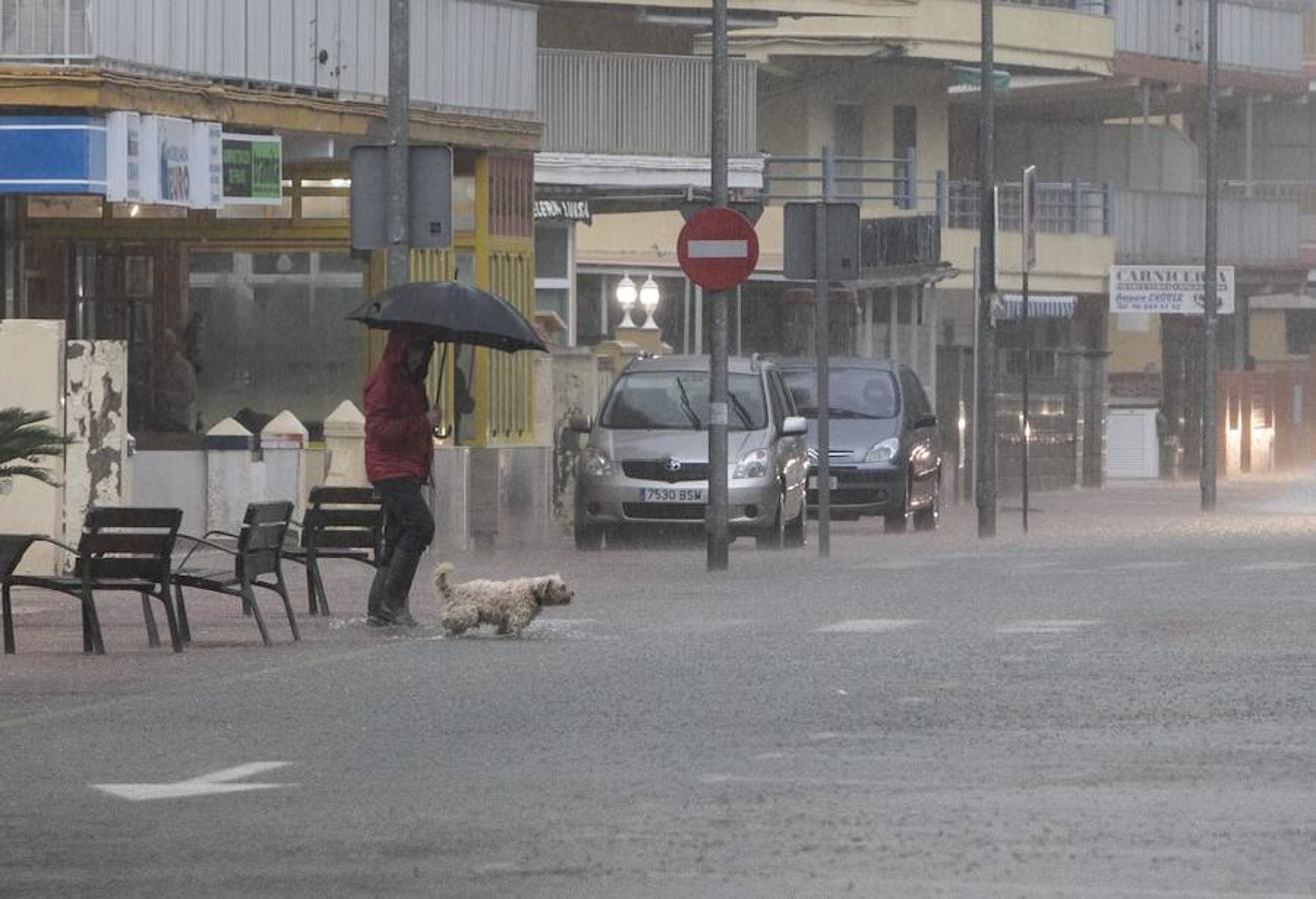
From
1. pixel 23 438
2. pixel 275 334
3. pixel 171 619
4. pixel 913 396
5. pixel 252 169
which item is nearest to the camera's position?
pixel 23 438

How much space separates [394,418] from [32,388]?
568cm

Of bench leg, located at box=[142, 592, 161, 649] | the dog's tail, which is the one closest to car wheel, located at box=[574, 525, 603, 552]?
the dog's tail

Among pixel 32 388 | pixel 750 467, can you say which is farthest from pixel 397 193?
pixel 750 467

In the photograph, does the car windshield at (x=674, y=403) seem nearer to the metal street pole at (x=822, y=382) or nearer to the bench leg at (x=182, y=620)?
the metal street pole at (x=822, y=382)

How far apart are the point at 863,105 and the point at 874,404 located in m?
22.4

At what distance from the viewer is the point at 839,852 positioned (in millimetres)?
10547

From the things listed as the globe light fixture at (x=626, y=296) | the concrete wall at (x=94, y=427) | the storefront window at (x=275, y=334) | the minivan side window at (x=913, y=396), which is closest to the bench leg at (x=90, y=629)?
the concrete wall at (x=94, y=427)

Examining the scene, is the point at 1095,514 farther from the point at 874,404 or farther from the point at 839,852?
the point at 839,852

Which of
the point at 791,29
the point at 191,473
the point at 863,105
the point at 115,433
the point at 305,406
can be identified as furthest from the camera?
the point at 863,105

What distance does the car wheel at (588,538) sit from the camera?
108ft

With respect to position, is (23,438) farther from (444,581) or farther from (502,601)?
(502,601)

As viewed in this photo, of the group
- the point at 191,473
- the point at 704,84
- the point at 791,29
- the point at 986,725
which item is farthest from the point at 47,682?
the point at 791,29

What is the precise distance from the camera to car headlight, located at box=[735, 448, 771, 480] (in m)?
33.0

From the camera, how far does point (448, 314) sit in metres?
21.5
